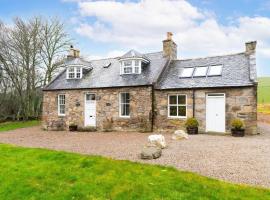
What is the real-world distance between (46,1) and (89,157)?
916 centimetres

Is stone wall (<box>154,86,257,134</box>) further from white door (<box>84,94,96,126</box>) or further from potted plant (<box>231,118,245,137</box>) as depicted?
white door (<box>84,94,96,126</box>)

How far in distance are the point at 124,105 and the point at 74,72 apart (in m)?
6.48

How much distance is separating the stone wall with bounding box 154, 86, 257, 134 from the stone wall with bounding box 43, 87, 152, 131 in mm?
788

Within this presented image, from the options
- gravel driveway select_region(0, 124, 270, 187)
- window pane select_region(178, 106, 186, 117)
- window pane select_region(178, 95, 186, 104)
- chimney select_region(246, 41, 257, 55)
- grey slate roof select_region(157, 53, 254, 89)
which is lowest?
gravel driveway select_region(0, 124, 270, 187)

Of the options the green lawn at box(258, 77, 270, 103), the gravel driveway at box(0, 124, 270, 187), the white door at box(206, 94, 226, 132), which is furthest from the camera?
the green lawn at box(258, 77, 270, 103)

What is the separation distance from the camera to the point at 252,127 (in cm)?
1480

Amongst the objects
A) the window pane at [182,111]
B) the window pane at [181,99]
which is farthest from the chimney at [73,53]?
the window pane at [182,111]

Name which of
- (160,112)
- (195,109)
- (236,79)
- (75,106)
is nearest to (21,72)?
(75,106)

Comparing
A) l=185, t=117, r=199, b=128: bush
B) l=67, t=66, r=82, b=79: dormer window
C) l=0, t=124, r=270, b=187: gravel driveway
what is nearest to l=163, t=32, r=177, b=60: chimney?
l=185, t=117, r=199, b=128: bush

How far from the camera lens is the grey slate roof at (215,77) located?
15.5 metres

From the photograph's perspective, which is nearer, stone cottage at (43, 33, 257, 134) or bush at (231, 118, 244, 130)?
bush at (231, 118, 244, 130)

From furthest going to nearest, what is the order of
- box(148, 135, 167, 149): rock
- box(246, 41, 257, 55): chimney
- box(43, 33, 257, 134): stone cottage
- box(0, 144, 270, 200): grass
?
box(246, 41, 257, 55): chimney → box(43, 33, 257, 134): stone cottage → box(148, 135, 167, 149): rock → box(0, 144, 270, 200): grass

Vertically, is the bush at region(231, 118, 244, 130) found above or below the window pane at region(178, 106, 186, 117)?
below

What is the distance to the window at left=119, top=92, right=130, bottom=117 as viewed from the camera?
18400 mm
